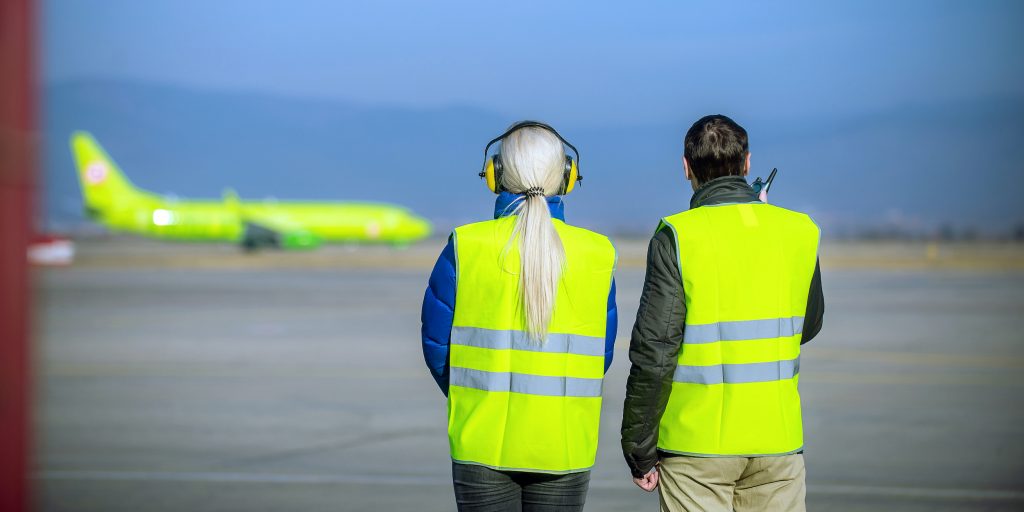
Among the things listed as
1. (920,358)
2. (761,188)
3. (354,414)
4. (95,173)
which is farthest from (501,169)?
(95,173)

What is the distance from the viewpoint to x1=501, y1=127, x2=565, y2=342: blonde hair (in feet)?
11.7

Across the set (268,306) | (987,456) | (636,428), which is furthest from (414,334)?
(636,428)

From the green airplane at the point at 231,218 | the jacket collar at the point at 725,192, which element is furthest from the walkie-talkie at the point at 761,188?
the green airplane at the point at 231,218

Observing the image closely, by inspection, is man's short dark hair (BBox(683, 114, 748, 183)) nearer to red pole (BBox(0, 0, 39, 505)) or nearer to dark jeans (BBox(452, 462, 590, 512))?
dark jeans (BBox(452, 462, 590, 512))

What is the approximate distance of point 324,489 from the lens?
7.39 meters

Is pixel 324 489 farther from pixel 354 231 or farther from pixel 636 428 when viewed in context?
pixel 354 231

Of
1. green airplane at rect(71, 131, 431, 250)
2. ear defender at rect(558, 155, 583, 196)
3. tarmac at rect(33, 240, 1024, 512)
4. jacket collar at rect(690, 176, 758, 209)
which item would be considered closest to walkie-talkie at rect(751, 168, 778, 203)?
jacket collar at rect(690, 176, 758, 209)

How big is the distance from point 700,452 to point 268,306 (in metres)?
22.3

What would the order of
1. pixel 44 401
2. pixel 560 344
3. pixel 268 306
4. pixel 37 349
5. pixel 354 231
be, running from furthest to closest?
pixel 354 231 → pixel 268 306 → pixel 44 401 → pixel 560 344 → pixel 37 349

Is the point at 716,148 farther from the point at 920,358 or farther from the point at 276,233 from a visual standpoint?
the point at 276,233

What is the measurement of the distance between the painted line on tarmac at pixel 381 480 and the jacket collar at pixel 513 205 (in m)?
4.17

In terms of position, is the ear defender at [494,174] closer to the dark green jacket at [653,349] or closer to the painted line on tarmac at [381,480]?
the dark green jacket at [653,349]

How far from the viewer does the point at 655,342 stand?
12.5 feet

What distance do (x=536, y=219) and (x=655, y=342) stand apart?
1.90ft
